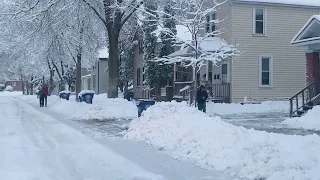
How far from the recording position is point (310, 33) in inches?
842

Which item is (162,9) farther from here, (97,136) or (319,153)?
(319,153)

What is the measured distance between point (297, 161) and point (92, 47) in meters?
24.6

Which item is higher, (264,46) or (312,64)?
(264,46)

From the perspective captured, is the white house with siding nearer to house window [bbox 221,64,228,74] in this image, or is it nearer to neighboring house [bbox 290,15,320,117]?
house window [bbox 221,64,228,74]

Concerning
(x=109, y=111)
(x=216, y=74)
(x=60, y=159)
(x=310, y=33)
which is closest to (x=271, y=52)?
(x=216, y=74)

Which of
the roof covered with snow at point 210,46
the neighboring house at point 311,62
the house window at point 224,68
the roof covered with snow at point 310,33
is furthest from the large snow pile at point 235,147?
the house window at point 224,68

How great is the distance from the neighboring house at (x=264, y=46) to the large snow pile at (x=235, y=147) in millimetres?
13592

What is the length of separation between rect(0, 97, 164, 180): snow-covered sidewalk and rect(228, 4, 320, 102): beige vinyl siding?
47.1 ft

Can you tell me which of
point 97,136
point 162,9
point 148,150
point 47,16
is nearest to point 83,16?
point 47,16

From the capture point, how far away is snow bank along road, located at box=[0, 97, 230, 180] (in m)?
8.54

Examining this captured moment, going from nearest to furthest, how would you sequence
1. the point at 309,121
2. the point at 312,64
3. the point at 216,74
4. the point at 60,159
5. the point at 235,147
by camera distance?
the point at 235,147, the point at 60,159, the point at 309,121, the point at 312,64, the point at 216,74

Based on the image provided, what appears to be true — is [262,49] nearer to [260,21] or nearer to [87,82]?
[260,21]

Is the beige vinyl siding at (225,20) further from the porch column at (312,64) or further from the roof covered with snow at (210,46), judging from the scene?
the porch column at (312,64)

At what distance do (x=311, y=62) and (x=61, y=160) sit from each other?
51.0 ft
